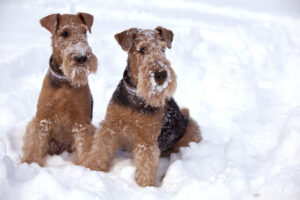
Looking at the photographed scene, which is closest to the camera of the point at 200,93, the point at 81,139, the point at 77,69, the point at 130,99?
the point at 77,69

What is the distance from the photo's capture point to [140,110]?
128 inches

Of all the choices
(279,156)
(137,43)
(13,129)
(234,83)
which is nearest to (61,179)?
(13,129)

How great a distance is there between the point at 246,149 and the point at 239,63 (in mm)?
4265

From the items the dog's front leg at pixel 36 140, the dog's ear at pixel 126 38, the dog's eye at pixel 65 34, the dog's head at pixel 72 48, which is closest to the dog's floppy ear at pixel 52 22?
the dog's head at pixel 72 48

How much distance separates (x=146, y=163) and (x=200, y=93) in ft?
10.6

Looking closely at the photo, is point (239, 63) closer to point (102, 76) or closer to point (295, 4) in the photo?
point (102, 76)

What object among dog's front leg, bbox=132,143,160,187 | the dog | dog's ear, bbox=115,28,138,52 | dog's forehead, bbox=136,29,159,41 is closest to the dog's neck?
the dog

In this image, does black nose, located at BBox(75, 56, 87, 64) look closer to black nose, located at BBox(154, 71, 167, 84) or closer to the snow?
black nose, located at BBox(154, 71, 167, 84)

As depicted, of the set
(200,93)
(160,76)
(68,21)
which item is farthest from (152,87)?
(200,93)

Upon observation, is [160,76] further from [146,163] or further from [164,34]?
[146,163]

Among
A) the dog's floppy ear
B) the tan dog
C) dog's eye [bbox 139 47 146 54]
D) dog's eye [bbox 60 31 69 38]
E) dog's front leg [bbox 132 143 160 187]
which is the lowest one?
dog's front leg [bbox 132 143 160 187]

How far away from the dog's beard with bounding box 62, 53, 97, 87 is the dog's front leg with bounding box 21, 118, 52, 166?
0.60m

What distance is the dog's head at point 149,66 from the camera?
10.0 ft

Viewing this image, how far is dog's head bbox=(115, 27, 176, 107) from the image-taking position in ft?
10.0
